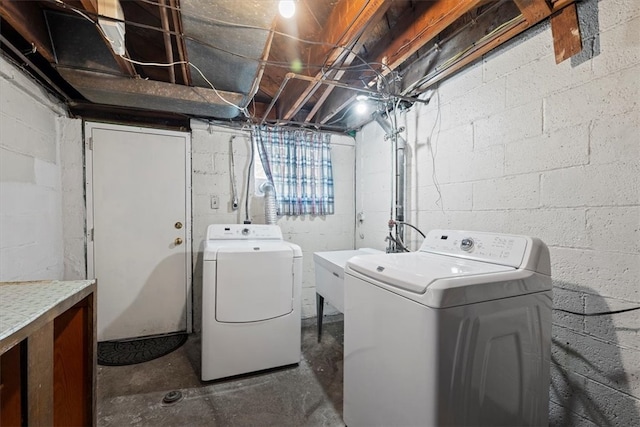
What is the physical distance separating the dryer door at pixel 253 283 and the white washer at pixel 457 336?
0.81m

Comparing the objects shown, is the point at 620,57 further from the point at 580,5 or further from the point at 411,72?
the point at 411,72

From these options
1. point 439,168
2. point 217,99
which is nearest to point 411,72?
point 439,168

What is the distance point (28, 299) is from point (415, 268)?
140cm

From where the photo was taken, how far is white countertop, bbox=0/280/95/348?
2.44ft

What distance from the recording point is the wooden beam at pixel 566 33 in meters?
1.21

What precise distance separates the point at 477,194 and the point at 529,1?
3.13ft

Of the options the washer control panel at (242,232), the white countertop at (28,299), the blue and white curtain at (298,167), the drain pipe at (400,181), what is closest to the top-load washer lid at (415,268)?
the drain pipe at (400,181)

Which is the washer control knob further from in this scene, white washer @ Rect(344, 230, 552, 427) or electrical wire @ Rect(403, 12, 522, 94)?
electrical wire @ Rect(403, 12, 522, 94)

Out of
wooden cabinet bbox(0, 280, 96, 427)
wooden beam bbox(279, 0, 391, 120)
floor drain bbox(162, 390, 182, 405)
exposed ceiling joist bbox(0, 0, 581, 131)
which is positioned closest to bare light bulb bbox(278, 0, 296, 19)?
exposed ceiling joist bbox(0, 0, 581, 131)

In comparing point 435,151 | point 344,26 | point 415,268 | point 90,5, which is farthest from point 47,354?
point 435,151

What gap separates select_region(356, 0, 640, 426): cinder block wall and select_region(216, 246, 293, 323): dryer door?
1289 millimetres

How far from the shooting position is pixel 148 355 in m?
2.27

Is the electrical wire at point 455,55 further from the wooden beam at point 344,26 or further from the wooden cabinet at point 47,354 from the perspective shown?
the wooden cabinet at point 47,354

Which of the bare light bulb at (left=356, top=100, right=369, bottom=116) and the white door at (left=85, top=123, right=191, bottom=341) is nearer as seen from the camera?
the bare light bulb at (left=356, top=100, right=369, bottom=116)
